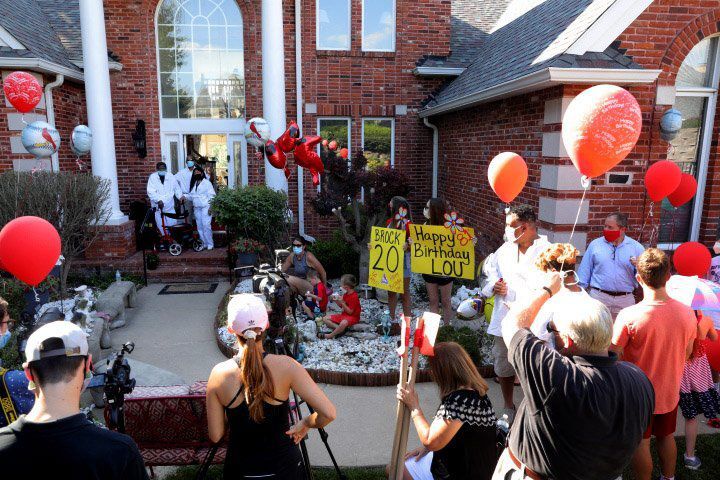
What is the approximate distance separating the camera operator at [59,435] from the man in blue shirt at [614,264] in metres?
4.27

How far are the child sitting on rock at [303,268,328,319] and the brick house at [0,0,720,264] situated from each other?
116 inches

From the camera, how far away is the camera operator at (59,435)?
1.64m

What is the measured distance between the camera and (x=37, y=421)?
5.57ft

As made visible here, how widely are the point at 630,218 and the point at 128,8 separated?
398 inches

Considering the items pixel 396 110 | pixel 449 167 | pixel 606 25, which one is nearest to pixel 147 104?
pixel 396 110

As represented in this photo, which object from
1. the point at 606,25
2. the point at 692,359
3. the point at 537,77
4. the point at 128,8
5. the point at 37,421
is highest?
the point at 128,8

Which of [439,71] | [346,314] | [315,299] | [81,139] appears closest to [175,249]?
[81,139]

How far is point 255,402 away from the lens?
2.25 metres

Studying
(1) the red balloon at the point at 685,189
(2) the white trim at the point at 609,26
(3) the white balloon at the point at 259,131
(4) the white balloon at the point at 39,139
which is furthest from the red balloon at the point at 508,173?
(4) the white balloon at the point at 39,139

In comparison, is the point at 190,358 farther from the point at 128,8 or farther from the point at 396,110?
the point at 128,8

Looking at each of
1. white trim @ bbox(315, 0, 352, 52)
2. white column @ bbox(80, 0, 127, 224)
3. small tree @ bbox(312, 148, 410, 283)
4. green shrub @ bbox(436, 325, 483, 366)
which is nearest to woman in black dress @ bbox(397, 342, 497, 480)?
green shrub @ bbox(436, 325, 483, 366)

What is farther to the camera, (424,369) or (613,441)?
(424,369)

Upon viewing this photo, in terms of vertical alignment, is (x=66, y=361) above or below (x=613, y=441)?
above

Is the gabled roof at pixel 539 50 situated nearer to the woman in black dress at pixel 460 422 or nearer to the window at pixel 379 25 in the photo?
the window at pixel 379 25
